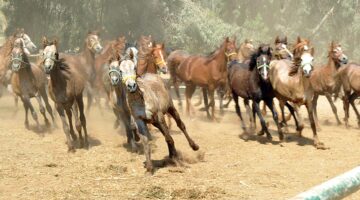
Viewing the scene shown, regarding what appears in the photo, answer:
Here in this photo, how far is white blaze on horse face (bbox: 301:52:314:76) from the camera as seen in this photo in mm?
10336

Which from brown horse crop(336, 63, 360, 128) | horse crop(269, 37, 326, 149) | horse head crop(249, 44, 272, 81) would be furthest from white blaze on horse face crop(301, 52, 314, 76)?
brown horse crop(336, 63, 360, 128)

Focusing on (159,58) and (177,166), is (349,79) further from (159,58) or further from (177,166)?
(177,166)

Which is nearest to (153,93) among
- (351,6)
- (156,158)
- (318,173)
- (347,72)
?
(156,158)

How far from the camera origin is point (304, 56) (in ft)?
34.4

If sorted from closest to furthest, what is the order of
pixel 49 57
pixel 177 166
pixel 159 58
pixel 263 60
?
pixel 177 166
pixel 49 57
pixel 263 60
pixel 159 58

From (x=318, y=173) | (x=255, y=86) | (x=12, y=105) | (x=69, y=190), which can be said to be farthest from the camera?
(x=12, y=105)

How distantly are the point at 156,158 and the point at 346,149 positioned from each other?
13.8ft

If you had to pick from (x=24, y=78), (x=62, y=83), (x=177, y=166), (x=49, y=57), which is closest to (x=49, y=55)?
(x=49, y=57)

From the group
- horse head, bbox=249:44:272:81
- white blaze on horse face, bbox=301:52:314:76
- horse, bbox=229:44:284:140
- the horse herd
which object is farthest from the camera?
horse, bbox=229:44:284:140

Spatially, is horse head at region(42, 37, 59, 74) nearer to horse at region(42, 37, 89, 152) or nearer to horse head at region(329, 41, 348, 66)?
horse at region(42, 37, 89, 152)

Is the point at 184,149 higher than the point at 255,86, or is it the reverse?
the point at 255,86

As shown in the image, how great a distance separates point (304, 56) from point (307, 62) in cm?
16

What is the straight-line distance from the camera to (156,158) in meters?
9.92

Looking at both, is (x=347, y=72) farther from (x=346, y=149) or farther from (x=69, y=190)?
(x=69, y=190)
